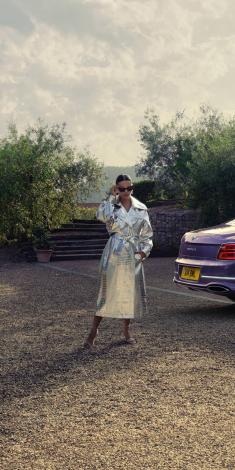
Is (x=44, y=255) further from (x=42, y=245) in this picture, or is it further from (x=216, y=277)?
(x=216, y=277)

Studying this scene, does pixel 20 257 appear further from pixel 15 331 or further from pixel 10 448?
pixel 10 448

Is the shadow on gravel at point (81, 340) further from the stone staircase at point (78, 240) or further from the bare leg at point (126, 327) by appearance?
the stone staircase at point (78, 240)

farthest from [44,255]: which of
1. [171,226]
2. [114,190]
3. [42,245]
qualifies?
[114,190]

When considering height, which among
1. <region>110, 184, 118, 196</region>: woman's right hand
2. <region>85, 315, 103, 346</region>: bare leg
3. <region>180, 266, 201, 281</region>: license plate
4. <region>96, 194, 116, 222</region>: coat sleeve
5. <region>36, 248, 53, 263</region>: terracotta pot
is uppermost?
<region>110, 184, 118, 196</region>: woman's right hand

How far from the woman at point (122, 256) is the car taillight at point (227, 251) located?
2029 millimetres

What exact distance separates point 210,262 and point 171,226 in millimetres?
14429

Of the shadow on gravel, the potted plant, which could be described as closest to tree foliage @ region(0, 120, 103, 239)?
the potted plant

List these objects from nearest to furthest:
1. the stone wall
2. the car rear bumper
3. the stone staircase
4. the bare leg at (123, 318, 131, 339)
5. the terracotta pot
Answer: the bare leg at (123, 318, 131, 339) < the car rear bumper < the terracotta pot < the stone staircase < the stone wall

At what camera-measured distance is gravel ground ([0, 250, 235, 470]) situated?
3668 mm

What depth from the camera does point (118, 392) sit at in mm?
4945

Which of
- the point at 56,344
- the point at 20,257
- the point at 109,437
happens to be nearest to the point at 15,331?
the point at 56,344

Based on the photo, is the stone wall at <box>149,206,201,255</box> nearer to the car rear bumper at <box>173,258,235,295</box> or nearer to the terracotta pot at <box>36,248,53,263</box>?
the terracotta pot at <box>36,248,53,263</box>

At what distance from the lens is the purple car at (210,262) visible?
27.7 feet

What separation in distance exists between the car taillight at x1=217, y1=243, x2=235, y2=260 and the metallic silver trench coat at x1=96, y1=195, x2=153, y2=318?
2.06 meters
